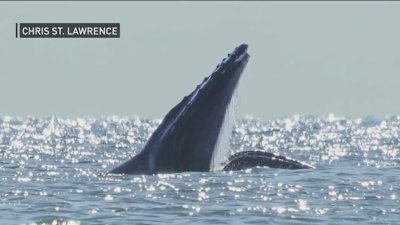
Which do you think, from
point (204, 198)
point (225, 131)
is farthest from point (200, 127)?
point (204, 198)

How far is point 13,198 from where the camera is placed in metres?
18.2

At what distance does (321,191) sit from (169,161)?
3168 millimetres

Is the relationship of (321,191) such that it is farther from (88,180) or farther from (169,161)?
(88,180)

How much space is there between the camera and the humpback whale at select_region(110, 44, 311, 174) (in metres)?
18.2

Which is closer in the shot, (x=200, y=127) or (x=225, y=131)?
(x=200, y=127)

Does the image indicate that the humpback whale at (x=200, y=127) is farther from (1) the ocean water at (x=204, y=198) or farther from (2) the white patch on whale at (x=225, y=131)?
(1) the ocean water at (x=204, y=198)

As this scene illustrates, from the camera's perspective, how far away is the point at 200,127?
18.2m

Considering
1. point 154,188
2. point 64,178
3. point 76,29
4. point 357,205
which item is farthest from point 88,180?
point 76,29

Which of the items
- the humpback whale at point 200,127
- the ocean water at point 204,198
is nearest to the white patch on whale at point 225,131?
the humpback whale at point 200,127

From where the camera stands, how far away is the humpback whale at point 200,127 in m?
18.2

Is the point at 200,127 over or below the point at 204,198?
over

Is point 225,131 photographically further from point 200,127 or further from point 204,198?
point 204,198

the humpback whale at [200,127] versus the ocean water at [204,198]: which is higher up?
the humpback whale at [200,127]

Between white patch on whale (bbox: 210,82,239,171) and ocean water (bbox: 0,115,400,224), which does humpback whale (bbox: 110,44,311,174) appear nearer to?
white patch on whale (bbox: 210,82,239,171)
